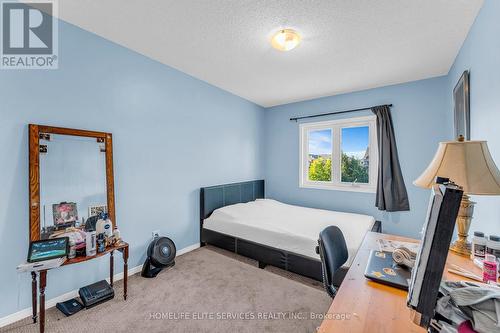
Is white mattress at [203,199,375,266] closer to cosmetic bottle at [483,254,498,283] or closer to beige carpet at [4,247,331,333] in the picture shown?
beige carpet at [4,247,331,333]

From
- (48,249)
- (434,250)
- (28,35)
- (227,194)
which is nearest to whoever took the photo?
(434,250)

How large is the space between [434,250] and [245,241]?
7.38 feet

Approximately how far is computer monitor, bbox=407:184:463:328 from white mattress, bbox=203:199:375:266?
1.43 meters

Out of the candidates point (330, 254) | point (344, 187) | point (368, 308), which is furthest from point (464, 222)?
point (344, 187)

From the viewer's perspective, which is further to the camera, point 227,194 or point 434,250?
point 227,194

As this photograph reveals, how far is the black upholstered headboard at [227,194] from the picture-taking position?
125 inches

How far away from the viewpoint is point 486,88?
5.04 feet

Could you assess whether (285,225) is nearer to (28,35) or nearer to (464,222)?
(464,222)

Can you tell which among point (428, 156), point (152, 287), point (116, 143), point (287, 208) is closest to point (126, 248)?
point (152, 287)

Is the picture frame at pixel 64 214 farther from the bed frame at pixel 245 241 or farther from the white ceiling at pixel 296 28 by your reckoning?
the white ceiling at pixel 296 28

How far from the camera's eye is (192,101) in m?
3.06

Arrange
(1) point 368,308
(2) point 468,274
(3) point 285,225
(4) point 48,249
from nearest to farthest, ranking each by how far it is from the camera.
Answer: (1) point 368,308 → (2) point 468,274 → (4) point 48,249 → (3) point 285,225

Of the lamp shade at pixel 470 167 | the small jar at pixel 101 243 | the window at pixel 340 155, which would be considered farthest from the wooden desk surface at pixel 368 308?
the window at pixel 340 155

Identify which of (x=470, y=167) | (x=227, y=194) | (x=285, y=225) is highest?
(x=470, y=167)
